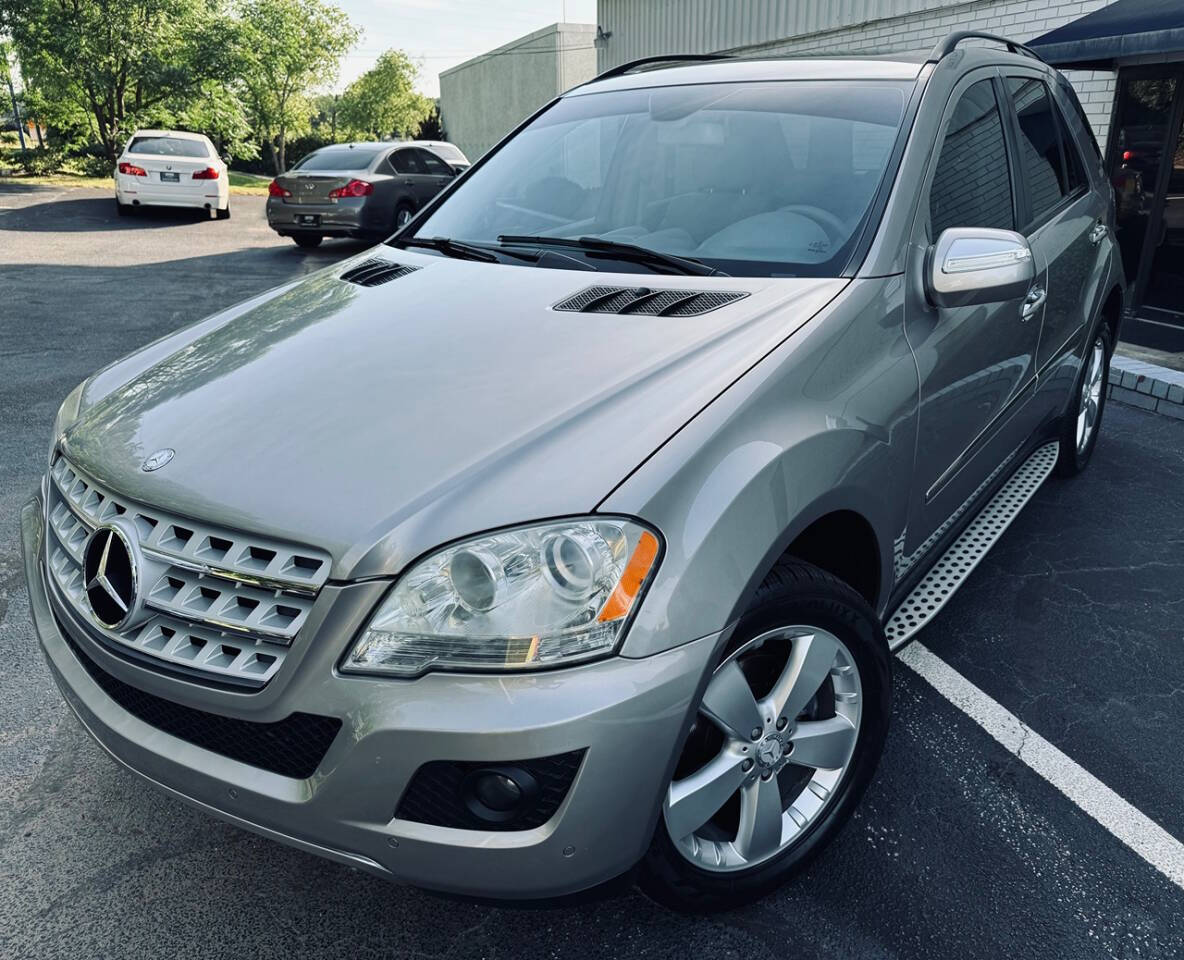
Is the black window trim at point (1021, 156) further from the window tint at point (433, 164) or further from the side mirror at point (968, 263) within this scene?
the window tint at point (433, 164)

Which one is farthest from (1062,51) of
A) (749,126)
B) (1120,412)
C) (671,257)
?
(671,257)

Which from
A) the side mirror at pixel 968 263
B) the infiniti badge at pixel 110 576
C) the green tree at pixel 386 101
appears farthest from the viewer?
the green tree at pixel 386 101

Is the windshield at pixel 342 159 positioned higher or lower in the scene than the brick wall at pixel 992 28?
lower

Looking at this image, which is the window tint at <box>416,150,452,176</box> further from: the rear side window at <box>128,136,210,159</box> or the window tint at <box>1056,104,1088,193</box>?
the window tint at <box>1056,104,1088,193</box>

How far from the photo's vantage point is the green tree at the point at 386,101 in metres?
57.4

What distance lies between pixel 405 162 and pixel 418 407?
1323cm

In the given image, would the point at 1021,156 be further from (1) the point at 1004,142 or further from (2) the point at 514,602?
(2) the point at 514,602

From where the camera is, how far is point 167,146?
16.8m

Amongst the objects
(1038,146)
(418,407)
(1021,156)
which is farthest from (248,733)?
(1038,146)

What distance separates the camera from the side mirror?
8.05 feet

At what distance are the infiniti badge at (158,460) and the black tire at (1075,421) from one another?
3.50 meters

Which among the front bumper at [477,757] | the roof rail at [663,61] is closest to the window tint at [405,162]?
the roof rail at [663,61]

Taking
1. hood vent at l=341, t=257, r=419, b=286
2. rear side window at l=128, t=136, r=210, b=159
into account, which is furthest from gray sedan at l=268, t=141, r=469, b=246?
hood vent at l=341, t=257, r=419, b=286

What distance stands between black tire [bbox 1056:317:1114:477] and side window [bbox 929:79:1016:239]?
1228 millimetres
